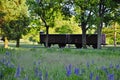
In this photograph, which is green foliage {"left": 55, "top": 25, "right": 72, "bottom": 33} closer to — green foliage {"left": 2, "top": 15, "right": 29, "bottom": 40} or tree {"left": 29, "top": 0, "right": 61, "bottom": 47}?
tree {"left": 29, "top": 0, "right": 61, "bottom": 47}

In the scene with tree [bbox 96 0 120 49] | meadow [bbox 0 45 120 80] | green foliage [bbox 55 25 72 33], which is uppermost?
tree [bbox 96 0 120 49]

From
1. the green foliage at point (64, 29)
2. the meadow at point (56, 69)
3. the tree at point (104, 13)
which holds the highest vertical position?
the tree at point (104, 13)

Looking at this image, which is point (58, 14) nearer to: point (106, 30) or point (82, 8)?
point (82, 8)

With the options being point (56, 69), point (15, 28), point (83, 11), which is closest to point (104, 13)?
point (83, 11)

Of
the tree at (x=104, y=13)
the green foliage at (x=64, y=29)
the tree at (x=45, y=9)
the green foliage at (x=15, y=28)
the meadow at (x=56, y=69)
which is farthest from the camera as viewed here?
the green foliage at (x=64, y=29)

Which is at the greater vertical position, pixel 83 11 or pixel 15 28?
pixel 83 11

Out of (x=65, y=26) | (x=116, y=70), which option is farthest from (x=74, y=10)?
(x=116, y=70)

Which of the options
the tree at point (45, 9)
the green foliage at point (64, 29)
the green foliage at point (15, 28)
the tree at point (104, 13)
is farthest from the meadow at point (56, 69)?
the green foliage at point (64, 29)

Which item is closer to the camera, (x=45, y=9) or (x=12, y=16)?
(x=12, y=16)

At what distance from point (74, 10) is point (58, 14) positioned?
4761 millimetres

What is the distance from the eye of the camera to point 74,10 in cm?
4631

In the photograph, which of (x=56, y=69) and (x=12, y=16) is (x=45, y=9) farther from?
(x=56, y=69)

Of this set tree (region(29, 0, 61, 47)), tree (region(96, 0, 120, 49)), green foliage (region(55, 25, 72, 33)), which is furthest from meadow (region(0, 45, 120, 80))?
green foliage (region(55, 25, 72, 33))

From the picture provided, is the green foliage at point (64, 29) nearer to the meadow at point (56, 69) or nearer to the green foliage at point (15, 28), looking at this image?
the green foliage at point (15, 28)
